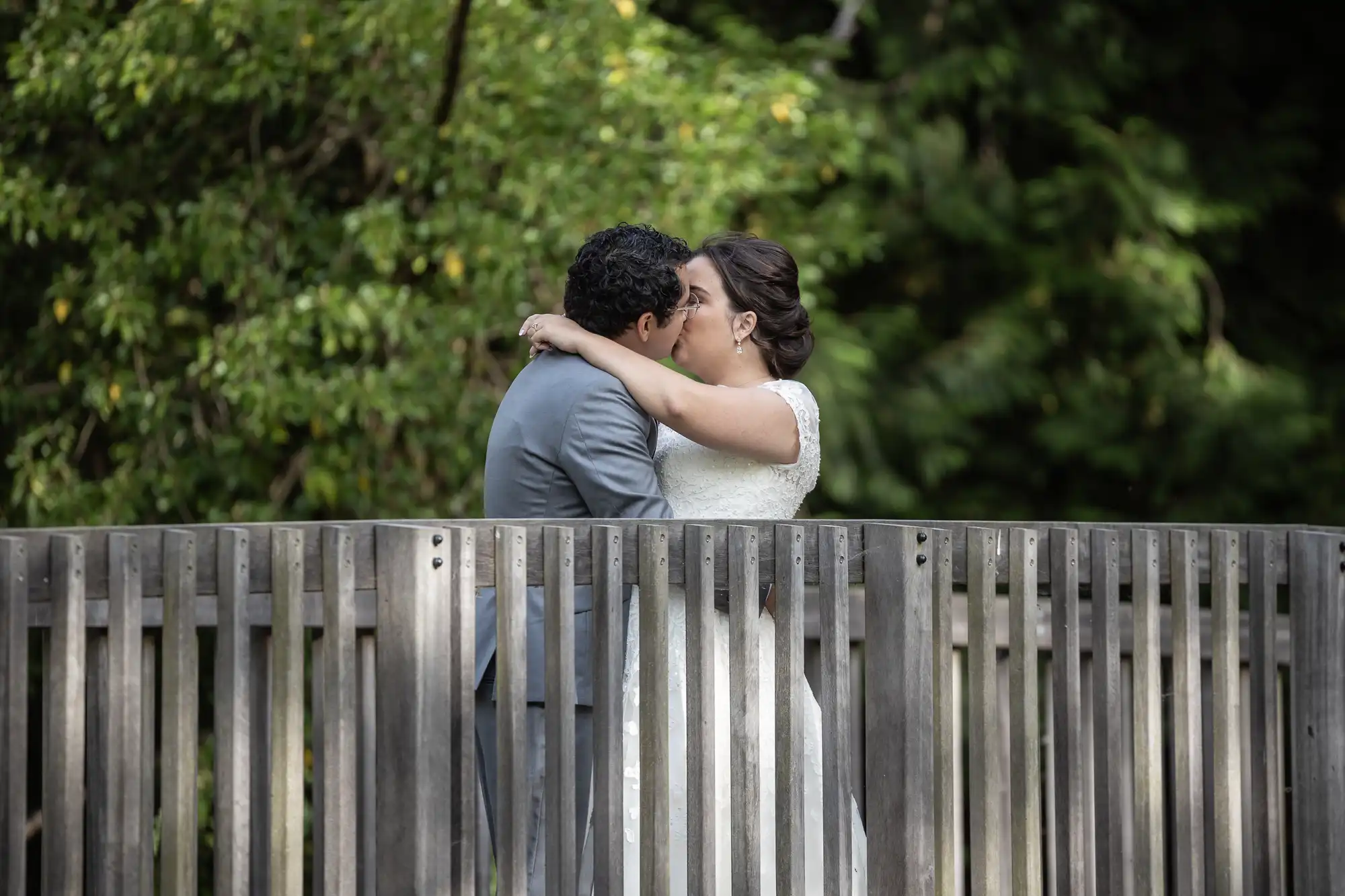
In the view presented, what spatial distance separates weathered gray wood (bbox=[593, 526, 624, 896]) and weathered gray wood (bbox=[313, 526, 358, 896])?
446mm

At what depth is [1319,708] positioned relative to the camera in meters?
3.07

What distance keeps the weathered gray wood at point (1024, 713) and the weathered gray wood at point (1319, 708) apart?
0.60m

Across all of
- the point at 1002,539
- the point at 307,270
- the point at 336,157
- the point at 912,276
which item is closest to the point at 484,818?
the point at 1002,539

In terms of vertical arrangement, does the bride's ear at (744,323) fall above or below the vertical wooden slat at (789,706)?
above

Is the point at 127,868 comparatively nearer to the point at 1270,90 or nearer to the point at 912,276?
the point at 912,276

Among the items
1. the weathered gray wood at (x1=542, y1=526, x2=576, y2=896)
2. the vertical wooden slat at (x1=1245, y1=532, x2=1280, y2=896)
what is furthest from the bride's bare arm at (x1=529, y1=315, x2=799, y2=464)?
the vertical wooden slat at (x1=1245, y1=532, x2=1280, y2=896)

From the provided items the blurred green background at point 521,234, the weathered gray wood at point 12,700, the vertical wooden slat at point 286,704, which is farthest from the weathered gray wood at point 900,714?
the blurred green background at point 521,234

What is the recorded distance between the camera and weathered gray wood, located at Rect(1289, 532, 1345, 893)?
3.05m

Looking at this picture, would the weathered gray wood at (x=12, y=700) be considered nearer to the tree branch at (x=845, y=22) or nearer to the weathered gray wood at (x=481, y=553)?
the weathered gray wood at (x=481, y=553)

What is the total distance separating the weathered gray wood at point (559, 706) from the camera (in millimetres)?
2725

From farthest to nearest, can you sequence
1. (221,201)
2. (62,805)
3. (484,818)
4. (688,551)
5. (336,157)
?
(336,157), (221,201), (484,818), (688,551), (62,805)

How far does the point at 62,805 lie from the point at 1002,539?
1.77 metres

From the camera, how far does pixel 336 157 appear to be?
7391mm

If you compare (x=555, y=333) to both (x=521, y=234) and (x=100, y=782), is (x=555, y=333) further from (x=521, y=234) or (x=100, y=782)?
(x=521, y=234)
